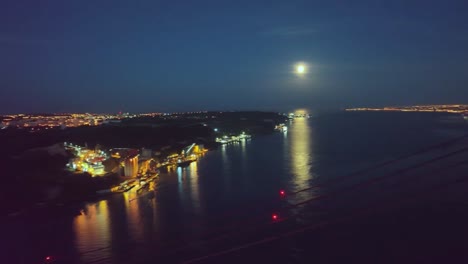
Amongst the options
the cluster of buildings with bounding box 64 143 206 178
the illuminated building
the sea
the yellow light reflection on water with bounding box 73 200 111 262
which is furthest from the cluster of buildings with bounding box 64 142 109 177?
the yellow light reflection on water with bounding box 73 200 111 262

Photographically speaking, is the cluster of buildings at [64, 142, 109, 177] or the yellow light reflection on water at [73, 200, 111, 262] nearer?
the yellow light reflection on water at [73, 200, 111, 262]

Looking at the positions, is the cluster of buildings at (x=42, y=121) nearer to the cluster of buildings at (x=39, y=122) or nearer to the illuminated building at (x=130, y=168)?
the cluster of buildings at (x=39, y=122)

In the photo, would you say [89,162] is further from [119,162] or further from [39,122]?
[39,122]

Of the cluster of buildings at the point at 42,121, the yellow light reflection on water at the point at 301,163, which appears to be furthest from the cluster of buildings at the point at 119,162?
the cluster of buildings at the point at 42,121

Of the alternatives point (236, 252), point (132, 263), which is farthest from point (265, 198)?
point (132, 263)

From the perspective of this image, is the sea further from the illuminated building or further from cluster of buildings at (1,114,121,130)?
cluster of buildings at (1,114,121,130)

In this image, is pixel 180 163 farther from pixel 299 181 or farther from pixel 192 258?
pixel 192 258

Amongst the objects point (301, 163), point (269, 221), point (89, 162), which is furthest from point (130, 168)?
point (269, 221)

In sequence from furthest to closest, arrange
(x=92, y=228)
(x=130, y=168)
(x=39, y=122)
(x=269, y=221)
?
(x=39, y=122), (x=130, y=168), (x=92, y=228), (x=269, y=221)
